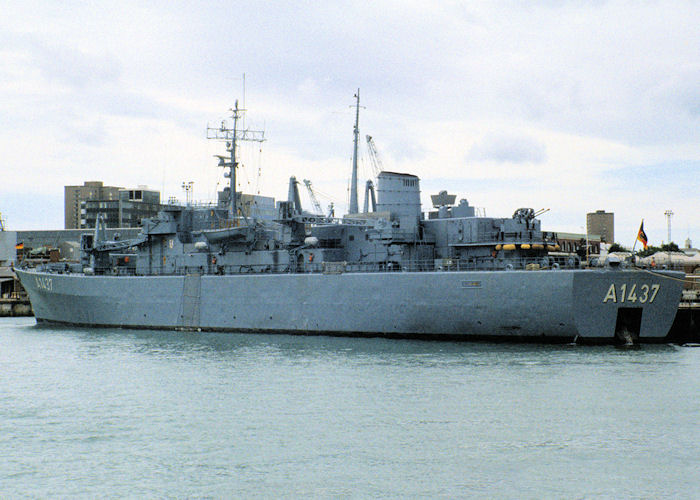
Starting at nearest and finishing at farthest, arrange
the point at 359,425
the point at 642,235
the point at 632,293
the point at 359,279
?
1. the point at 359,425
2. the point at 632,293
3. the point at 642,235
4. the point at 359,279

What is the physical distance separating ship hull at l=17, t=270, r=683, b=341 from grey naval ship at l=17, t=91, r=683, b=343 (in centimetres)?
5

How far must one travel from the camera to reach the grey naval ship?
27641 millimetres

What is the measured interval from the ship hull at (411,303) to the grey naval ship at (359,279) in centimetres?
Answer: 5

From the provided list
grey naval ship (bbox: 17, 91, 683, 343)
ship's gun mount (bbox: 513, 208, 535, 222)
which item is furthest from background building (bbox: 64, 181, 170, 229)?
ship's gun mount (bbox: 513, 208, 535, 222)

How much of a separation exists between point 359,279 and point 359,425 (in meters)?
15.1

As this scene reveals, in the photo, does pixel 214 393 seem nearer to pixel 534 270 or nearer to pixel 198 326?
pixel 534 270

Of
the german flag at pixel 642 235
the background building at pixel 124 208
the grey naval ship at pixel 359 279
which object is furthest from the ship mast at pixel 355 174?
the background building at pixel 124 208

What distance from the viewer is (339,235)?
116ft

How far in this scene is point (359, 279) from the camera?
103 ft

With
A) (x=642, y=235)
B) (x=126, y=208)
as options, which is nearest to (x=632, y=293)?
(x=642, y=235)

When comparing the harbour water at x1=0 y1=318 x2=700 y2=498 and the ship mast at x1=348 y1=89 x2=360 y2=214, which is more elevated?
the ship mast at x1=348 y1=89 x2=360 y2=214

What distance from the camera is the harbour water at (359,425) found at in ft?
42.9

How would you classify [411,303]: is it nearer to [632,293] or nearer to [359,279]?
[359,279]

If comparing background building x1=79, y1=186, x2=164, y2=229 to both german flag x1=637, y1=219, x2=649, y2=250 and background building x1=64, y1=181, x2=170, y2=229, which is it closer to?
background building x1=64, y1=181, x2=170, y2=229
